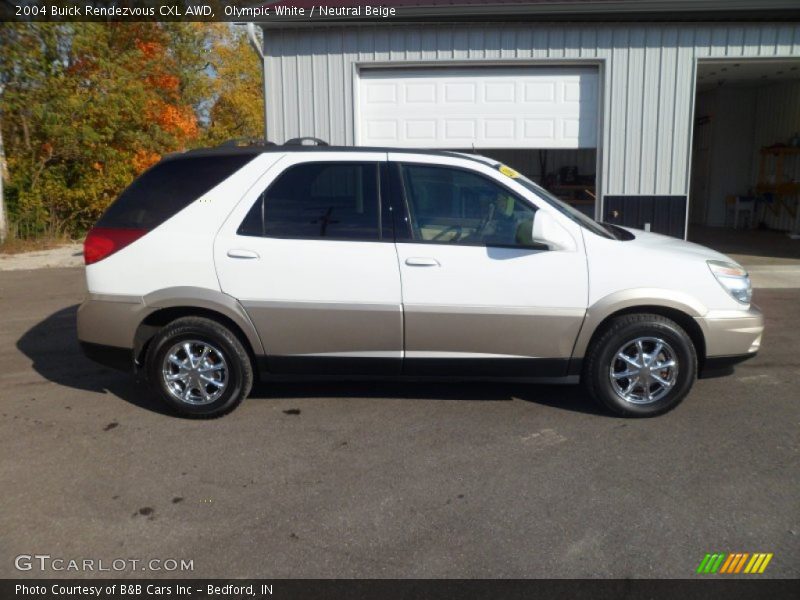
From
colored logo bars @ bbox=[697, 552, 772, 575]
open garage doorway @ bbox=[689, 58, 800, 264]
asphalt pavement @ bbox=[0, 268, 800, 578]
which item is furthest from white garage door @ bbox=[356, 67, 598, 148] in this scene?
colored logo bars @ bbox=[697, 552, 772, 575]

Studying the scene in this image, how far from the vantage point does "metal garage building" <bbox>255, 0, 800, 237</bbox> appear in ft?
37.0

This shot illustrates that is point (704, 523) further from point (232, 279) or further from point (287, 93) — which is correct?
point (287, 93)

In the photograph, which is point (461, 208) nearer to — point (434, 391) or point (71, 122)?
point (434, 391)

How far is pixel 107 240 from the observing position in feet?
17.3

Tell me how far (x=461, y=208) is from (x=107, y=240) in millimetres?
2534

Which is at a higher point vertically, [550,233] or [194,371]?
[550,233]

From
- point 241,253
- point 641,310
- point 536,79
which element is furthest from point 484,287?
point 536,79

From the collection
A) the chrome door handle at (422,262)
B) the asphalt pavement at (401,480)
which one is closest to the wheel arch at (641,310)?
the asphalt pavement at (401,480)

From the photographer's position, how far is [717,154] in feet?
61.8

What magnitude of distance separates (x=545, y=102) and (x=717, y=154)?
9.21 metres

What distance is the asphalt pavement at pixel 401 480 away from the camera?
3502 millimetres

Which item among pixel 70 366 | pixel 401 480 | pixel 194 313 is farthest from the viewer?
pixel 70 366

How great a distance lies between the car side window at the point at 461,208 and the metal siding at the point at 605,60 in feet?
22.1

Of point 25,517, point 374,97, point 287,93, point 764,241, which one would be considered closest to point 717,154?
point 764,241
